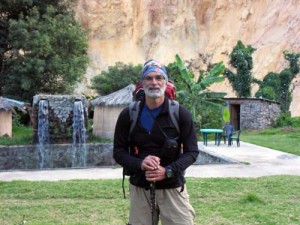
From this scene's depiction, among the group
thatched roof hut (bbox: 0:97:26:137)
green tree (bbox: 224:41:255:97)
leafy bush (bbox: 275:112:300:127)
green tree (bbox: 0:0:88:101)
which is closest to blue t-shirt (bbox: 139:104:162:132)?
thatched roof hut (bbox: 0:97:26:137)

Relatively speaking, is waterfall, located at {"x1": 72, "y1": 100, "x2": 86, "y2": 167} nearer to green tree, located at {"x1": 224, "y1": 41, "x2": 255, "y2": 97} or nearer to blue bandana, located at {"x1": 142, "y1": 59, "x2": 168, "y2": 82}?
blue bandana, located at {"x1": 142, "y1": 59, "x2": 168, "y2": 82}

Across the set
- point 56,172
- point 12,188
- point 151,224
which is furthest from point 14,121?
point 151,224

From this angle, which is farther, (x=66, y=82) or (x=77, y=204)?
(x=66, y=82)

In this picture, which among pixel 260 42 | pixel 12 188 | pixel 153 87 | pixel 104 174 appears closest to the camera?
pixel 153 87

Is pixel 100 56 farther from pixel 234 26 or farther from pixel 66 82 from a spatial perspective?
pixel 66 82

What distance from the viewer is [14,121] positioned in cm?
2466

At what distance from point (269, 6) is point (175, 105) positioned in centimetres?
4387

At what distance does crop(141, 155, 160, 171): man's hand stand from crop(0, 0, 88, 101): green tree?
21.8 meters

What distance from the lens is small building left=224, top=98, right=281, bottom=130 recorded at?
89.6ft

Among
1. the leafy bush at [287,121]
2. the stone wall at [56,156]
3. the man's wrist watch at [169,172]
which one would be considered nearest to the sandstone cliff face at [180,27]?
the leafy bush at [287,121]

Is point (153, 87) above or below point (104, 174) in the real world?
above

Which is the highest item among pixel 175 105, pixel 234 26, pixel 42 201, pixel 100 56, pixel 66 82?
pixel 234 26

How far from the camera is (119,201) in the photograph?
6.18m

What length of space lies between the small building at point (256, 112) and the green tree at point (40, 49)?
9.25m
